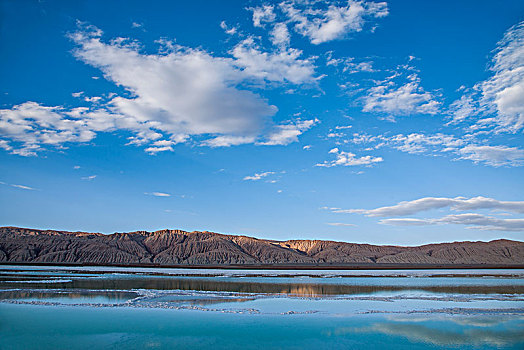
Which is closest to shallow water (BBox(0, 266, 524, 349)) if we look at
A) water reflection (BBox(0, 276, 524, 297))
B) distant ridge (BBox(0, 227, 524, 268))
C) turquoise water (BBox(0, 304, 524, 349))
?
turquoise water (BBox(0, 304, 524, 349))

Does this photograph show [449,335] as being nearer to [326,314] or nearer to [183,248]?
[326,314]

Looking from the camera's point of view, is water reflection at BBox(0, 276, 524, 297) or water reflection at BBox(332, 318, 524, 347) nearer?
water reflection at BBox(332, 318, 524, 347)

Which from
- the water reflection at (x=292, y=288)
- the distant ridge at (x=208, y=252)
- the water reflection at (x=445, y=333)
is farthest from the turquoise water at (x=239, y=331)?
the distant ridge at (x=208, y=252)

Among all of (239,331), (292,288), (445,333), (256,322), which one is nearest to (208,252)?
(292,288)

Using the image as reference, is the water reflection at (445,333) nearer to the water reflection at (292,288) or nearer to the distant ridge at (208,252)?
the water reflection at (292,288)

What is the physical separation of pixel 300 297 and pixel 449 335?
10489 mm

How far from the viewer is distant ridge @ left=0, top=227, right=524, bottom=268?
10225 cm

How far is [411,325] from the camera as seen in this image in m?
14.2

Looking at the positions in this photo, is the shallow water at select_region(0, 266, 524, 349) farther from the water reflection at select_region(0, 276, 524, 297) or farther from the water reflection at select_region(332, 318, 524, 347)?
the water reflection at select_region(0, 276, 524, 297)

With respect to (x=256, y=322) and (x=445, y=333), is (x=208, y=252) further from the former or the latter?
(x=445, y=333)

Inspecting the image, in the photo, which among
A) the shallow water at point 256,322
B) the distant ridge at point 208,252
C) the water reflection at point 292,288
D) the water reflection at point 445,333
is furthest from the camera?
the distant ridge at point 208,252

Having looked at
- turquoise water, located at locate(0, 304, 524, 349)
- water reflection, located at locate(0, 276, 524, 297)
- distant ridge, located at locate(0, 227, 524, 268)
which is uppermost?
distant ridge, located at locate(0, 227, 524, 268)

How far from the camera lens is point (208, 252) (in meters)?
114

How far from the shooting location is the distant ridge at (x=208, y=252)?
335ft
